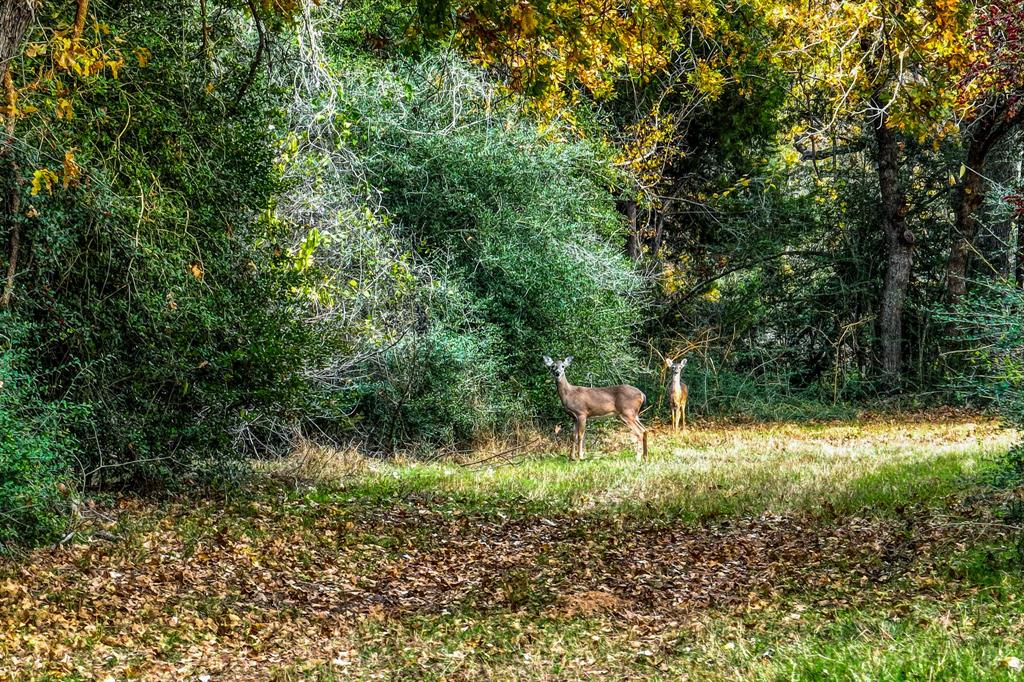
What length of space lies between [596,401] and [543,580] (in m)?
8.29

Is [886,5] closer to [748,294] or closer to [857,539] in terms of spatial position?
[857,539]

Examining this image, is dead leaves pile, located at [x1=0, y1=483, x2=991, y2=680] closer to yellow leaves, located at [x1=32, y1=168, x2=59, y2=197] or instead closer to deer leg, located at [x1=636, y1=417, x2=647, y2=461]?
yellow leaves, located at [x1=32, y1=168, x2=59, y2=197]

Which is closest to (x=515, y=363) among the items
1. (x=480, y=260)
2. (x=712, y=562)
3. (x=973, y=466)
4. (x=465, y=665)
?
(x=480, y=260)

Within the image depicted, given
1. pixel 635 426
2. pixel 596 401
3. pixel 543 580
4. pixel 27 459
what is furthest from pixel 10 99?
pixel 635 426

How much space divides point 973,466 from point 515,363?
758 cm

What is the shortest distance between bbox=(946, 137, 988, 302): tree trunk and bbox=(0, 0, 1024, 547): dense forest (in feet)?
0.24

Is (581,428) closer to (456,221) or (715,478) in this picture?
(456,221)

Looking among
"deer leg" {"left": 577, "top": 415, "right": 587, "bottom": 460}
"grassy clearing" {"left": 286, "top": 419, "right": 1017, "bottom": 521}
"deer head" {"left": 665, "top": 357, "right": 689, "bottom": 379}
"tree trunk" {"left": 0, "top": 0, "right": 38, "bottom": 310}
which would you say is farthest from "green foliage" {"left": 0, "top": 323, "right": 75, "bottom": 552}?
"deer head" {"left": 665, "top": 357, "right": 689, "bottom": 379}

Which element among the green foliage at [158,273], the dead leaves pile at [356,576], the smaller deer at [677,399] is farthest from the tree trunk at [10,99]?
the smaller deer at [677,399]

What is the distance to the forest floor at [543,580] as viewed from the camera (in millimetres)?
7074

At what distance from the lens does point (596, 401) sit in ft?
57.5

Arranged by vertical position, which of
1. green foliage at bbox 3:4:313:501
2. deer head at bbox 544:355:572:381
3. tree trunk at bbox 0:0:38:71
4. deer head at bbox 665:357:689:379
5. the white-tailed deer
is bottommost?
the white-tailed deer

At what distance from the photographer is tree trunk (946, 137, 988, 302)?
22062 millimetres

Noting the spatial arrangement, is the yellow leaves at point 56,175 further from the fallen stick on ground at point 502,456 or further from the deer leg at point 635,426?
the deer leg at point 635,426
